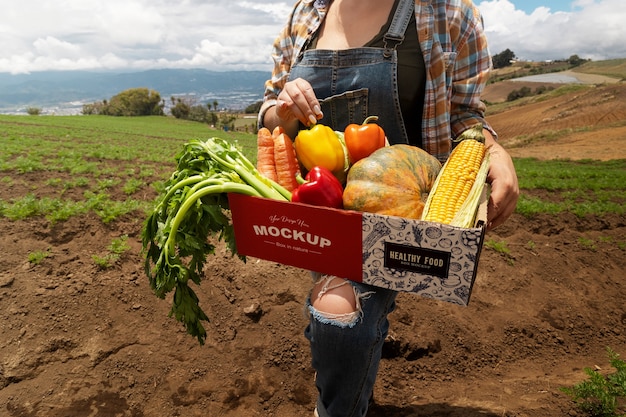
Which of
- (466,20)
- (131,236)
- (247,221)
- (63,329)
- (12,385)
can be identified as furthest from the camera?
(131,236)

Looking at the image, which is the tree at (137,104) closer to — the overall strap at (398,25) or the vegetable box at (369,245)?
the overall strap at (398,25)

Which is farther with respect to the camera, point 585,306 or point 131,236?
point 131,236

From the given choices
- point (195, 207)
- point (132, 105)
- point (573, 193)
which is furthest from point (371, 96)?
point (132, 105)

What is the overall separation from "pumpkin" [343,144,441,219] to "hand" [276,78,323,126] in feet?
1.19

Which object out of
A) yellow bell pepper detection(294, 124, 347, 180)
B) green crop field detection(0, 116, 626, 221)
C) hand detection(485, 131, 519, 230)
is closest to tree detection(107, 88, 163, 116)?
green crop field detection(0, 116, 626, 221)

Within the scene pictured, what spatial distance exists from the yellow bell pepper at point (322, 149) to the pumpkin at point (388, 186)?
0.45ft

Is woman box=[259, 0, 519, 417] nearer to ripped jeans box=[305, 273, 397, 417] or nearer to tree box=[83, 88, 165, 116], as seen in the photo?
ripped jeans box=[305, 273, 397, 417]

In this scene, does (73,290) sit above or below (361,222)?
below

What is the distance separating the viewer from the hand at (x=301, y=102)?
1.87 meters

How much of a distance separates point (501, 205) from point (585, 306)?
368cm

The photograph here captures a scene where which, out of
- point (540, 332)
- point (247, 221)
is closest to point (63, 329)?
point (247, 221)

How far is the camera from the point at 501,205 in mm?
1851

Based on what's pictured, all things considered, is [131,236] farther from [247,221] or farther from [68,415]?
[247,221]

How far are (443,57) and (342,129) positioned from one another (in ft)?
2.13
